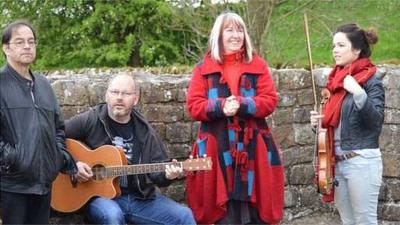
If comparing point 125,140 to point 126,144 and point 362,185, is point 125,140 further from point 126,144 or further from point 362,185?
point 362,185

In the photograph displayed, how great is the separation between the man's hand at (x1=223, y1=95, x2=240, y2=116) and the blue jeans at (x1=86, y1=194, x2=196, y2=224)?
0.76 meters

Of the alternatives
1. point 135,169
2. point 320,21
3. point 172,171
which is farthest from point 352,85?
point 320,21

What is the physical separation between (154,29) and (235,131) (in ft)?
26.0

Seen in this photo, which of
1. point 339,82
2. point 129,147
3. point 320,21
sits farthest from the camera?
point 320,21

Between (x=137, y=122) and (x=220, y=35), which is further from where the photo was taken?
(x=137, y=122)

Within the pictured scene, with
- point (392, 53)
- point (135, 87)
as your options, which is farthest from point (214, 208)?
point (392, 53)

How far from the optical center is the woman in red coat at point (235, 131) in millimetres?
5000

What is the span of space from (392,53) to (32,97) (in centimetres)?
966

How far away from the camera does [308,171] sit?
6270 mm

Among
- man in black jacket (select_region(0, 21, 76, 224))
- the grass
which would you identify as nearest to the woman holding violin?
man in black jacket (select_region(0, 21, 76, 224))

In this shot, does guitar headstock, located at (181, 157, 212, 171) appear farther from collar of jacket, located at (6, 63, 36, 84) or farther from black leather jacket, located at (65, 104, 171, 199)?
collar of jacket, located at (6, 63, 36, 84)

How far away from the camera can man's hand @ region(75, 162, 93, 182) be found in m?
4.95

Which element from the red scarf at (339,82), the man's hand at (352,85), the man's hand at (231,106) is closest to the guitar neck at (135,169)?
the man's hand at (231,106)

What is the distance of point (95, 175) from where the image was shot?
503cm
